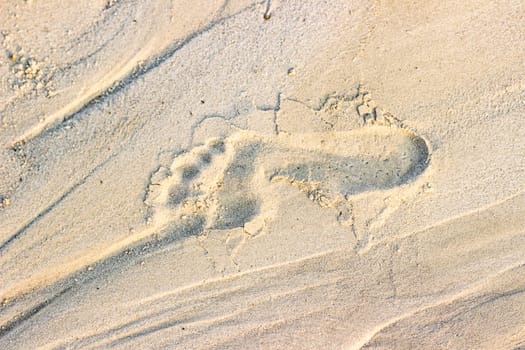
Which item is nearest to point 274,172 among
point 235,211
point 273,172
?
point 273,172

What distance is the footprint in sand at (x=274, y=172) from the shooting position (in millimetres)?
2539

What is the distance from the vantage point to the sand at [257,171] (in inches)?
99.1

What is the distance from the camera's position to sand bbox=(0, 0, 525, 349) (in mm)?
2518

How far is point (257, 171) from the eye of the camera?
2.58m

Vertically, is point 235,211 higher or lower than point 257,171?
lower

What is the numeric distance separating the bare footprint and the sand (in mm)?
12

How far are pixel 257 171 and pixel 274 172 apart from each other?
0.10m

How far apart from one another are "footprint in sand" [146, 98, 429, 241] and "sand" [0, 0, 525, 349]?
11 mm

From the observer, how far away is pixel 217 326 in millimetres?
2604

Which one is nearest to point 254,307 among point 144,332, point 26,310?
point 144,332

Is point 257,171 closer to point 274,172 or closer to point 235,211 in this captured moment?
point 274,172

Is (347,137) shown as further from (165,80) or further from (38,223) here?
(38,223)

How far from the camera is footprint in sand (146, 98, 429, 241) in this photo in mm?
2539

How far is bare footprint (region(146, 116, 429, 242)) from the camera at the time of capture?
2.54 meters
